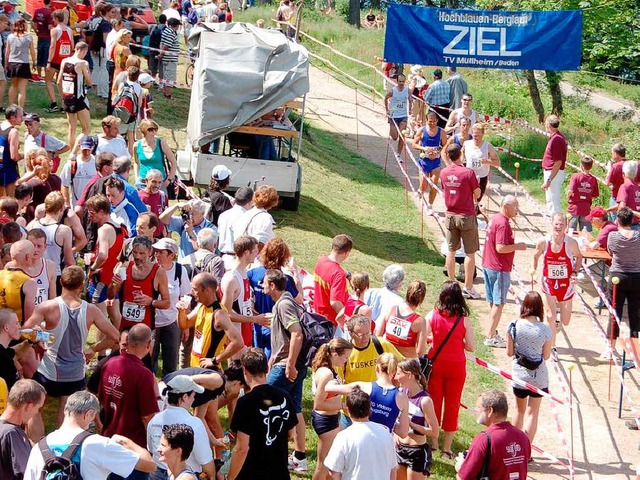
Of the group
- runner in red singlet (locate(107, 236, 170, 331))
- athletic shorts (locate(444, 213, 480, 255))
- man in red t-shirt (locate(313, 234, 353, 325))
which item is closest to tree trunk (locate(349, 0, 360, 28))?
athletic shorts (locate(444, 213, 480, 255))

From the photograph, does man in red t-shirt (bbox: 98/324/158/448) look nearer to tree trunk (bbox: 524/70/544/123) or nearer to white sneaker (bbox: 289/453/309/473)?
white sneaker (bbox: 289/453/309/473)

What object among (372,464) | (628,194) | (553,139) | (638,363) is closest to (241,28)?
(553,139)

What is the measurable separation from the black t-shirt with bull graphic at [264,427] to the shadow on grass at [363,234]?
896 centimetres

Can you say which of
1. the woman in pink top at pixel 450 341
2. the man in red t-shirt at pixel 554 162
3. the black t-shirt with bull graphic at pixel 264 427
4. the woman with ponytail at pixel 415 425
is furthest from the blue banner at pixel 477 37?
the black t-shirt with bull graphic at pixel 264 427

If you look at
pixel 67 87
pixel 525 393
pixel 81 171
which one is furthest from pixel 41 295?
pixel 67 87

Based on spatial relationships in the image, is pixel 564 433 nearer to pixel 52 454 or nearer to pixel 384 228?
pixel 52 454

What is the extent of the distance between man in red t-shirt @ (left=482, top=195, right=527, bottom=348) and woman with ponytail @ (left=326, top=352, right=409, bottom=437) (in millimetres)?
4862

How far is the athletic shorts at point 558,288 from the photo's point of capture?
1155cm

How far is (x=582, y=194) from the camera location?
14.9 meters

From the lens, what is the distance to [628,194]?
14.1 m

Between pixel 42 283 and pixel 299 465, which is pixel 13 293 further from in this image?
pixel 299 465

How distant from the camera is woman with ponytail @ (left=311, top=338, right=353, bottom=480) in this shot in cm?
726

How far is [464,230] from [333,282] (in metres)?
4.73

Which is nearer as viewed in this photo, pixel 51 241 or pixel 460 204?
pixel 51 241
